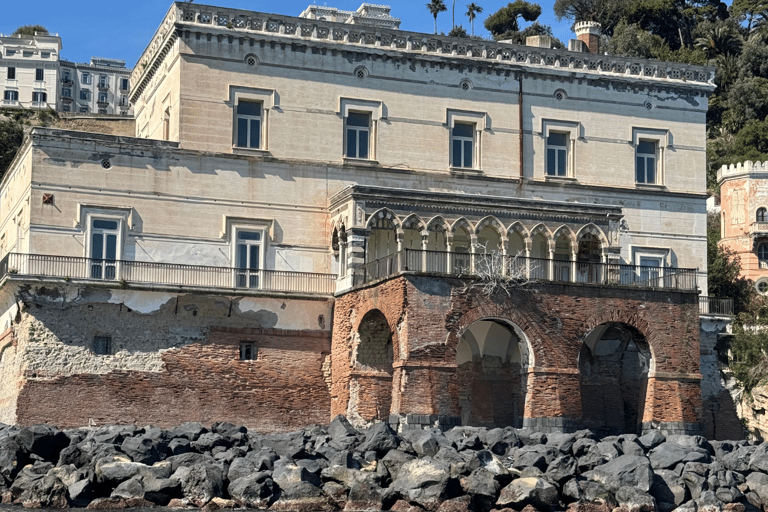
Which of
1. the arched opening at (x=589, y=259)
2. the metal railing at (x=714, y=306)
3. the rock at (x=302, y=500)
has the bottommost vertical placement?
the rock at (x=302, y=500)

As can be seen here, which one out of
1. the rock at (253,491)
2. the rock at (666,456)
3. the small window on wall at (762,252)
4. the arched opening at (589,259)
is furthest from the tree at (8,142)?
the small window on wall at (762,252)

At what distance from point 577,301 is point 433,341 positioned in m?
5.02

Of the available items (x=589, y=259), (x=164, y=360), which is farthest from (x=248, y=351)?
(x=589, y=259)

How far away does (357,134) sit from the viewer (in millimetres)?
44500

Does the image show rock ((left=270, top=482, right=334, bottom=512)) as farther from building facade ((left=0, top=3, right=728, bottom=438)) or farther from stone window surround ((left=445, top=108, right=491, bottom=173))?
stone window surround ((left=445, top=108, right=491, bottom=173))

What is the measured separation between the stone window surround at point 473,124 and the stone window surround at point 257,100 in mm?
6335

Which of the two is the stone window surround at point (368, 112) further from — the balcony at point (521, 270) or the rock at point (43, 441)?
the rock at point (43, 441)

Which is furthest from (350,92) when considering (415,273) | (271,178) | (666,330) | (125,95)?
(125,95)

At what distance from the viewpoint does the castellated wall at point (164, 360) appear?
39.4m

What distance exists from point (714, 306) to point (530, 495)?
67.3 feet

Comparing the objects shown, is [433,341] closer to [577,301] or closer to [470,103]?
[577,301]

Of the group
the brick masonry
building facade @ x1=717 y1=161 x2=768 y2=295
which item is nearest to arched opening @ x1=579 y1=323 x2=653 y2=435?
the brick masonry

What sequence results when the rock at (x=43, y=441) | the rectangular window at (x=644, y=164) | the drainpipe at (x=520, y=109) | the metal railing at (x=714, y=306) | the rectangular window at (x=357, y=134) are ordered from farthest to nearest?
the rectangular window at (x=644, y=164) → the metal railing at (x=714, y=306) → the drainpipe at (x=520, y=109) → the rectangular window at (x=357, y=134) → the rock at (x=43, y=441)

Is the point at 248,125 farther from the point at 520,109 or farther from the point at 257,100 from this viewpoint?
the point at 520,109
